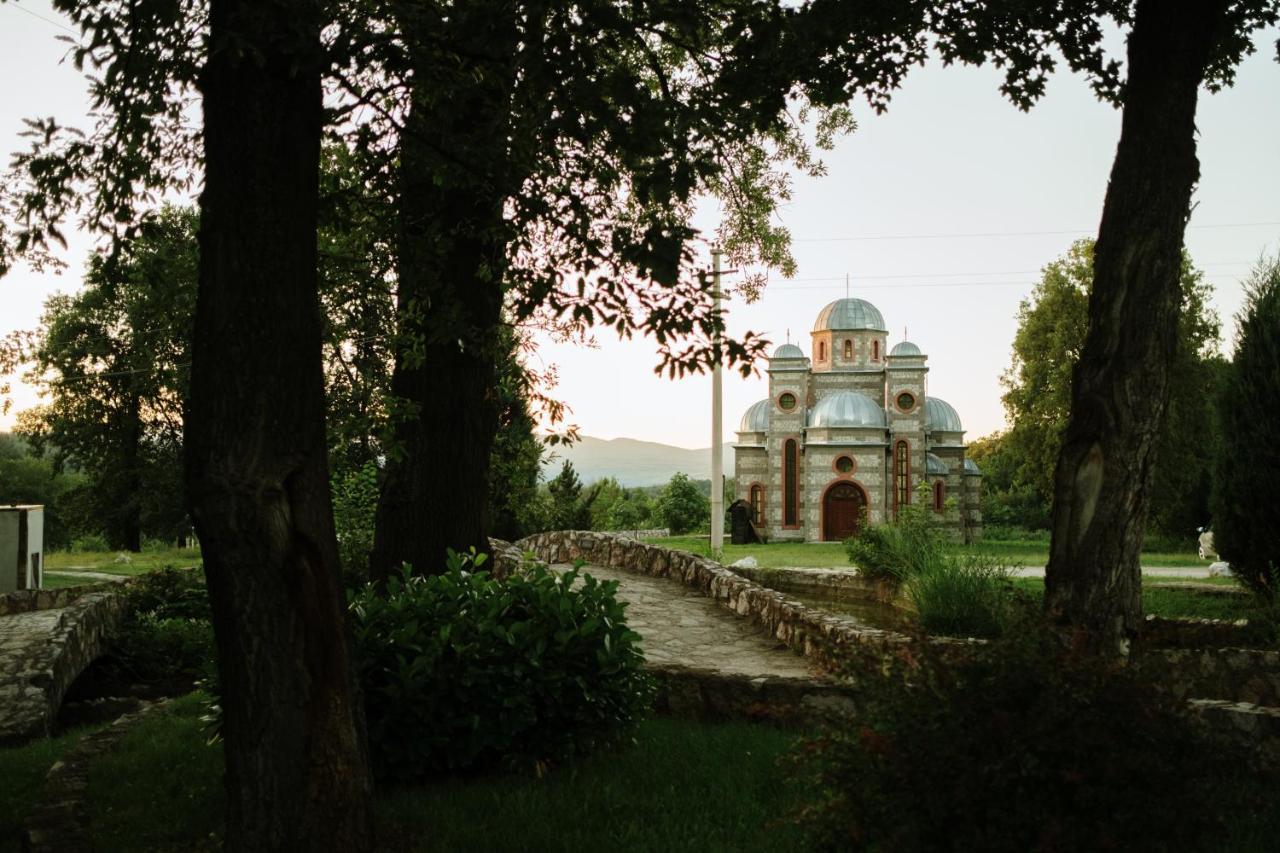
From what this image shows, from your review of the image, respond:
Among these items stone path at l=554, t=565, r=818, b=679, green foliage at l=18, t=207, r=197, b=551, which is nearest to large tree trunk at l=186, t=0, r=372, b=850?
stone path at l=554, t=565, r=818, b=679

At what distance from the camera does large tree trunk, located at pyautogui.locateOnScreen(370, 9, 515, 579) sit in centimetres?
659

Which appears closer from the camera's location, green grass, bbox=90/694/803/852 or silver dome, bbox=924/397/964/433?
green grass, bbox=90/694/803/852

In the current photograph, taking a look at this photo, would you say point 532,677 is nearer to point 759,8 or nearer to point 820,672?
point 820,672

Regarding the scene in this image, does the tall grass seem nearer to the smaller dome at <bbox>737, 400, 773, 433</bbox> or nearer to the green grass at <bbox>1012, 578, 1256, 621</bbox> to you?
the green grass at <bbox>1012, 578, 1256, 621</bbox>

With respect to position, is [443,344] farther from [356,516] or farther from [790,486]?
[790,486]

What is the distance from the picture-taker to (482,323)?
8250 millimetres

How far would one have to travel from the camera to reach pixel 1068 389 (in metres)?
35.4

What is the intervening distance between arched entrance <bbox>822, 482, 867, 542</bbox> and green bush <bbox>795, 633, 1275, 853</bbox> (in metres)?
41.2

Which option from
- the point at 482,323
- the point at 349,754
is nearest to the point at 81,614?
the point at 482,323

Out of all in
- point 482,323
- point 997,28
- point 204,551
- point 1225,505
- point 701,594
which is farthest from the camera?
point 701,594

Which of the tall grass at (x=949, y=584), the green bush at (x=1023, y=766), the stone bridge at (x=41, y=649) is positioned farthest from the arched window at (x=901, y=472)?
the green bush at (x=1023, y=766)

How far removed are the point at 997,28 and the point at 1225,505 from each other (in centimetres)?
710

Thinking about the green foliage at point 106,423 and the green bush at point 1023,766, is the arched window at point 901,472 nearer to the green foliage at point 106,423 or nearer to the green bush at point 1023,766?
the green foliage at point 106,423

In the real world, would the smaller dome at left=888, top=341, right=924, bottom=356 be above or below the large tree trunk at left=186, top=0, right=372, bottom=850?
above
